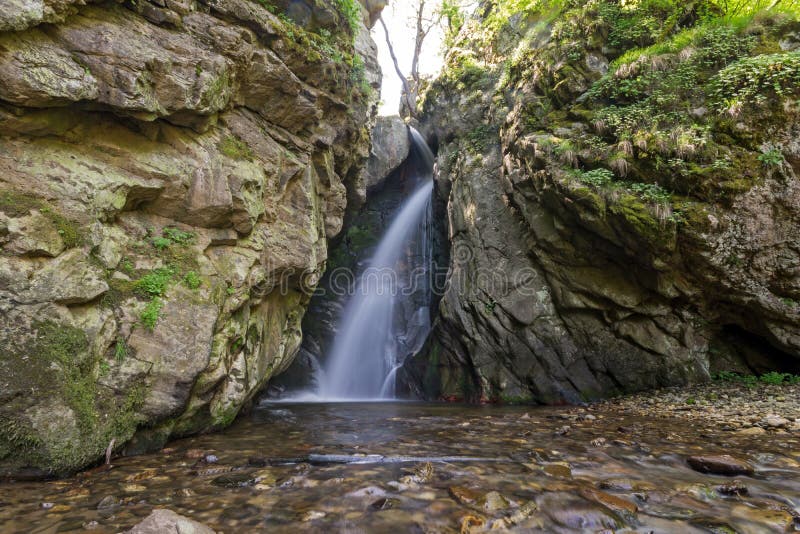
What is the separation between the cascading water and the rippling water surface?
8.02 meters

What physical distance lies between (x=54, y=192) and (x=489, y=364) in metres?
9.49

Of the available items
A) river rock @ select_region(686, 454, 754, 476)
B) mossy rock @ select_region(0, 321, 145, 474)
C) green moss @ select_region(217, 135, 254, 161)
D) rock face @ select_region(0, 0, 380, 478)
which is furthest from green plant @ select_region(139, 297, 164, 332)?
river rock @ select_region(686, 454, 754, 476)

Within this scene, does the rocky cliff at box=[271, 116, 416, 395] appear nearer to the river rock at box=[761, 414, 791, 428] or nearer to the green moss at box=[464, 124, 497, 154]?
the green moss at box=[464, 124, 497, 154]

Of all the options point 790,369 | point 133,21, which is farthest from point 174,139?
point 790,369

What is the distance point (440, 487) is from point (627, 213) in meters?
6.88

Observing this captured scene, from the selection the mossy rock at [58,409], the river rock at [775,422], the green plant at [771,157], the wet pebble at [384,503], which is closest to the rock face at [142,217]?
the mossy rock at [58,409]

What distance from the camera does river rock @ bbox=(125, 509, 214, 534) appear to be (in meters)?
2.33

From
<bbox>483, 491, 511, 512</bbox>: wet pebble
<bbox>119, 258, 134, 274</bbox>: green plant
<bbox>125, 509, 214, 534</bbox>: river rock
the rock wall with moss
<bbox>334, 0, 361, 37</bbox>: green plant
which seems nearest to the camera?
<bbox>125, 509, 214, 534</bbox>: river rock

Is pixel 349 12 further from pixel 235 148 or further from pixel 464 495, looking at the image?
pixel 464 495

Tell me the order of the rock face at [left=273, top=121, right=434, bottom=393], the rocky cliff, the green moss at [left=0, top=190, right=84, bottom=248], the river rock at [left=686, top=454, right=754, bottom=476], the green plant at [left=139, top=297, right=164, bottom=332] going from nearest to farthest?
the river rock at [left=686, top=454, right=754, bottom=476] < the green moss at [left=0, top=190, right=84, bottom=248] < the green plant at [left=139, top=297, right=164, bottom=332] < the rocky cliff < the rock face at [left=273, top=121, right=434, bottom=393]

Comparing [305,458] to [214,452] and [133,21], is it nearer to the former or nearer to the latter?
[214,452]

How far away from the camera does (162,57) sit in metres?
5.68

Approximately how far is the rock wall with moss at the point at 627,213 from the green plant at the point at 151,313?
805cm

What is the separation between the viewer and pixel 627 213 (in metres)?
7.93
